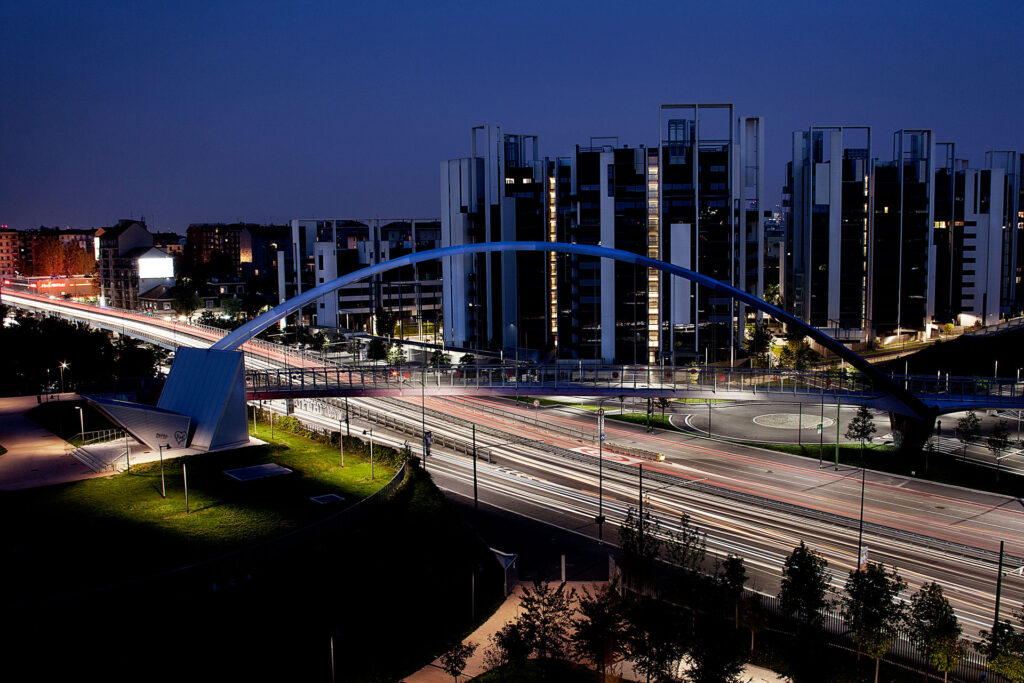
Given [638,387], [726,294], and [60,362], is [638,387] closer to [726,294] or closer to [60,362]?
[726,294]

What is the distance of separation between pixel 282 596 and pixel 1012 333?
64.6 meters

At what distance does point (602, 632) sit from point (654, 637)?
1.34 meters

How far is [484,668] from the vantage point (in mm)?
20188

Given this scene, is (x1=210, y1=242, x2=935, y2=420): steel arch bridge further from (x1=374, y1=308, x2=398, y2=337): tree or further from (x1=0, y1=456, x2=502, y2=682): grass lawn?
(x1=374, y1=308, x2=398, y2=337): tree

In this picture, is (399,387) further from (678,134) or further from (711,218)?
(678,134)

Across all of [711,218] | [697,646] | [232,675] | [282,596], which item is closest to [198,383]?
[282,596]

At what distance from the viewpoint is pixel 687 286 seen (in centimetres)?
6225

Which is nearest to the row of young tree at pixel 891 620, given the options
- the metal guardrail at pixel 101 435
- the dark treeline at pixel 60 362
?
the metal guardrail at pixel 101 435

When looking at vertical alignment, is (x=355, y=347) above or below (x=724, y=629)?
above

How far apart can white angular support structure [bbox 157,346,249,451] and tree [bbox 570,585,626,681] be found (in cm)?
2422

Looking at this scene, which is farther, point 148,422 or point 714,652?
point 148,422

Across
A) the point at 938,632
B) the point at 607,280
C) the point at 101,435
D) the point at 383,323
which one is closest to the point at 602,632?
the point at 938,632

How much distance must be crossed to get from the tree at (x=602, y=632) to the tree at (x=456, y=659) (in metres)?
2.70

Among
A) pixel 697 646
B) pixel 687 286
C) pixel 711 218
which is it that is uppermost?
pixel 711 218
